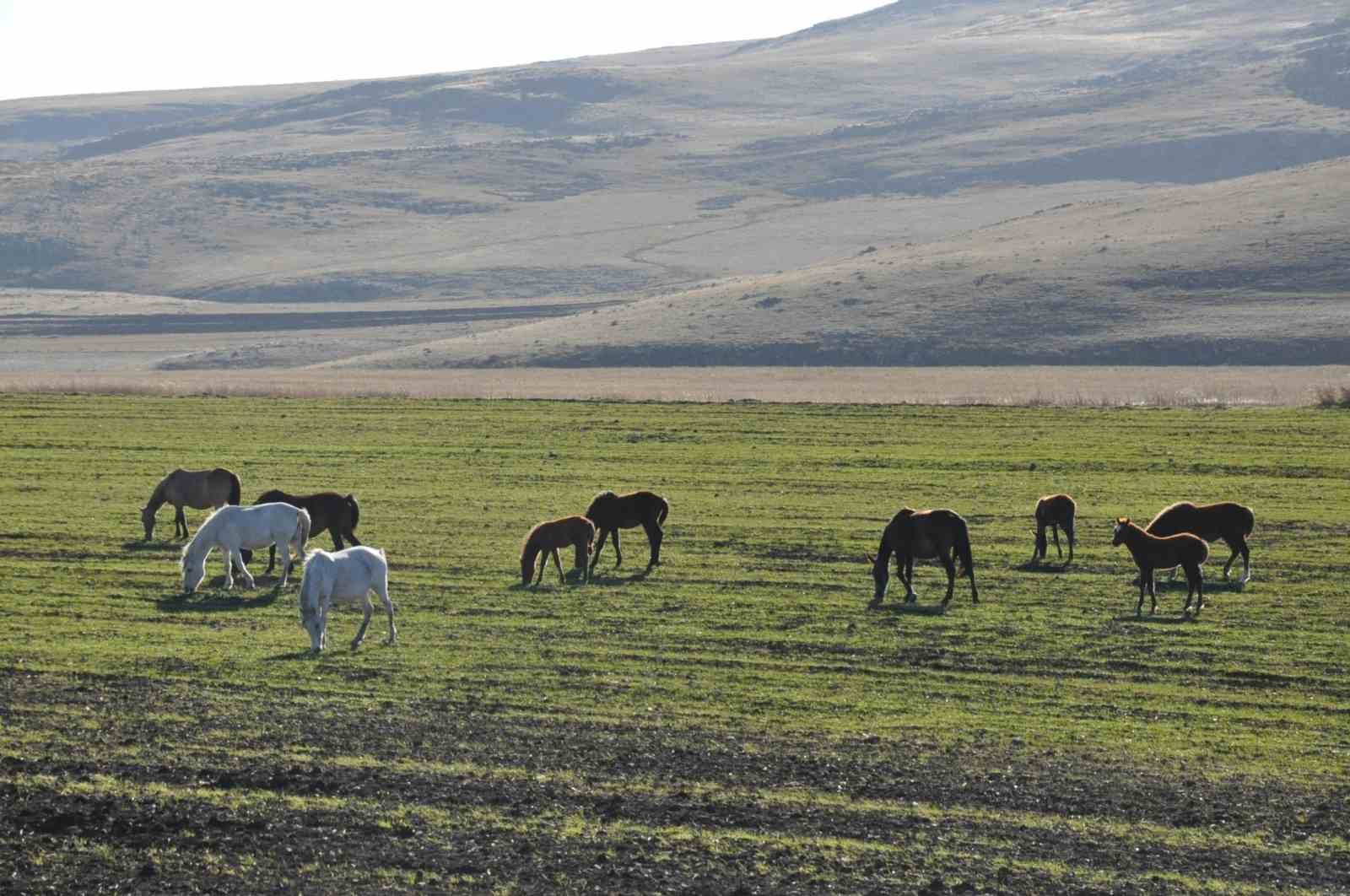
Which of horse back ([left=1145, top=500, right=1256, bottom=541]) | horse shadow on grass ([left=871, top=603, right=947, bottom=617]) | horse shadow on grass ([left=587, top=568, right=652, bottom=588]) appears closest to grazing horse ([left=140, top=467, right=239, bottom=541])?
horse shadow on grass ([left=587, top=568, right=652, bottom=588])

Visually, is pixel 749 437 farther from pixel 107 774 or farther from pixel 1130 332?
pixel 1130 332

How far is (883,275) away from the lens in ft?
322

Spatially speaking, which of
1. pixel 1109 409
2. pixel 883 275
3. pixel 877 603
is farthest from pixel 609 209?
pixel 877 603

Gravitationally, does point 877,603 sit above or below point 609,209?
below

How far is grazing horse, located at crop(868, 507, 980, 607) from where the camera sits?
22.2 meters

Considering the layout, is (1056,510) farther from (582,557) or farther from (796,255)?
(796,255)

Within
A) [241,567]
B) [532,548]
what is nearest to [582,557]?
[532,548]

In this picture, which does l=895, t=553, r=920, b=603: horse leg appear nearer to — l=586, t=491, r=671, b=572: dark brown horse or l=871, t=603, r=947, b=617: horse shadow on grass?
l=871, t=603, r=947, b=617: horse shadow on grass

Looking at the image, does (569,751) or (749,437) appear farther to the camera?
(749,437)

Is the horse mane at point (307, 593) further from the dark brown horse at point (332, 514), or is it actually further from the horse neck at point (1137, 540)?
the horse neck at point (1137, 540)

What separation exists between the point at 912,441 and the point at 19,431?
847 inches

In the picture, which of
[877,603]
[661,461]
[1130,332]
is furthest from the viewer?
[1130,332]

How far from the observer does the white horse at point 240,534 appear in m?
22.8

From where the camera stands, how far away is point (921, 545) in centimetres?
2248
